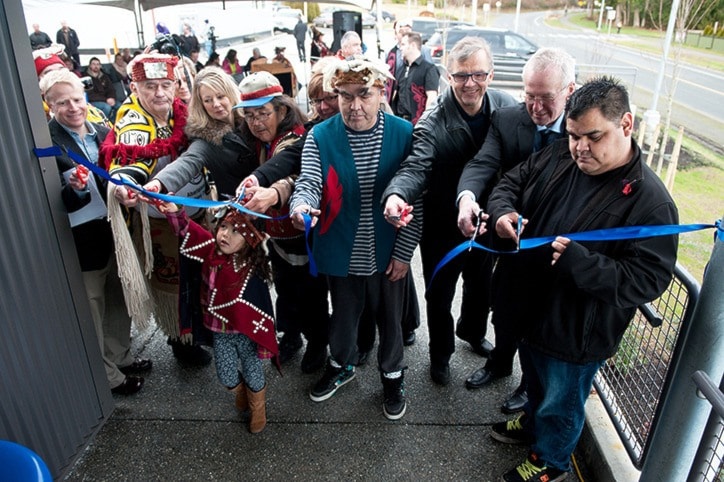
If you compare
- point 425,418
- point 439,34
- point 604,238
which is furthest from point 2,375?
point 439,34

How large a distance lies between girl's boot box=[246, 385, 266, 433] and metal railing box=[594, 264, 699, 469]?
1823 millimetres

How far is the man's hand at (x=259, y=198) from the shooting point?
2.48 metres

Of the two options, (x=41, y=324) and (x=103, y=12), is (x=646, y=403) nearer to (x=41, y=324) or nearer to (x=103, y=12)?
(x=41, y=324)

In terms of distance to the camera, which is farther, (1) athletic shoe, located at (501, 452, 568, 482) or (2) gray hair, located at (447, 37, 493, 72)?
(2) gray hair, located at (447, 37, 493, 72)

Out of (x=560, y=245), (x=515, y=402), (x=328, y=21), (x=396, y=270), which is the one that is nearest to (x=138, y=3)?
(x=396, y=270)

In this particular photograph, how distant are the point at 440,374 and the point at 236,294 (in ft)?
4.56

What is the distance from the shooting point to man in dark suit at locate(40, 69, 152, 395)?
265cm

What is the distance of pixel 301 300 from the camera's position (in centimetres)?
324

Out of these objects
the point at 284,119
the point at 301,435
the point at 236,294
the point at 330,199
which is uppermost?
the point at 284,119

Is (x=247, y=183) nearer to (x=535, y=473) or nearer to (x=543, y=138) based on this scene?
(x=543, y=138)

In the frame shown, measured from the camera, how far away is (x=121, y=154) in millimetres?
2838

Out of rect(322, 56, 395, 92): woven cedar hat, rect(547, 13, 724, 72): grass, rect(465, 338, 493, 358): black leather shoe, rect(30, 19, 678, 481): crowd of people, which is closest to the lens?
rect(30, 19, 678, 481): crowd of people

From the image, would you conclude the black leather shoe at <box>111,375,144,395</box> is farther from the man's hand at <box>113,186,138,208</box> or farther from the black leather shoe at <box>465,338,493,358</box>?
the black leather shoe at <box>465,338,493,358</box>

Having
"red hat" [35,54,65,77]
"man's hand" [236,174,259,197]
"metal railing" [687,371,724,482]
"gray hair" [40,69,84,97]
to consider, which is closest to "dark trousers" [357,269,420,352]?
"man's hand" [236,174,259,197]
